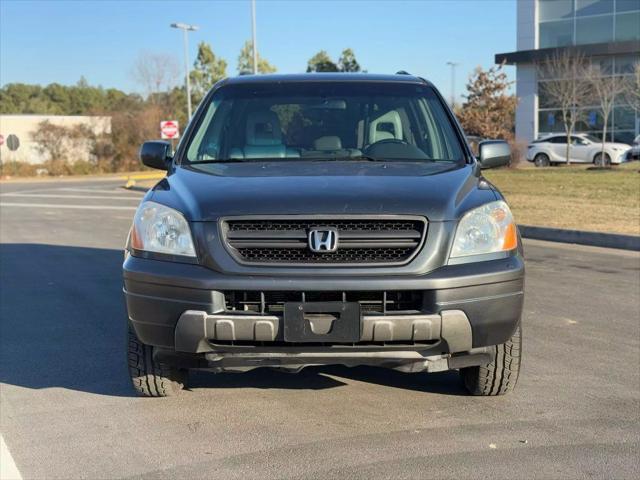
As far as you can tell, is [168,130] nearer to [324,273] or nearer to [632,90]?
[632,90]

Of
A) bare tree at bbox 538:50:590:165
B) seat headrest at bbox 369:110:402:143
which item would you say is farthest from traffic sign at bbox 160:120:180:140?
seat headrest at bbox 369:110:402:143

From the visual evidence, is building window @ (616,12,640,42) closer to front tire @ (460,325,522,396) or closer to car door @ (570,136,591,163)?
car door @ (570,136,591,163)

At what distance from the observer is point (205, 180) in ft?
13.7

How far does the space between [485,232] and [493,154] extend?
1.31 metres

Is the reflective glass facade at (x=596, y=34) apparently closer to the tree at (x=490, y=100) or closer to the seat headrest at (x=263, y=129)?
the tree at (x=490, y=100)

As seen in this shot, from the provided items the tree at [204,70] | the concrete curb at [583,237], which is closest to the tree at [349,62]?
the tree at [204,70]

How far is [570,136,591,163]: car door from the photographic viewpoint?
31.2 meters

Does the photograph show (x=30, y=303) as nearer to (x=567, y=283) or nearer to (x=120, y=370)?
(x=120, y=370)

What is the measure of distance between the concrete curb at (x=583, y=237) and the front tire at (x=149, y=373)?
832cm

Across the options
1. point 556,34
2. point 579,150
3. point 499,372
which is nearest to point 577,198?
point 499,372

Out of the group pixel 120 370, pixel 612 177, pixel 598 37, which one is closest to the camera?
pixel 120 370

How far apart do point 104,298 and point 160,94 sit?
4743cm

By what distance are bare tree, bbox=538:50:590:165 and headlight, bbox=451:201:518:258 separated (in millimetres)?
28666

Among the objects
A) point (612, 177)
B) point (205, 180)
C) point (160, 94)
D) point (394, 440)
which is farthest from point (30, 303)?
point (160, 94)
